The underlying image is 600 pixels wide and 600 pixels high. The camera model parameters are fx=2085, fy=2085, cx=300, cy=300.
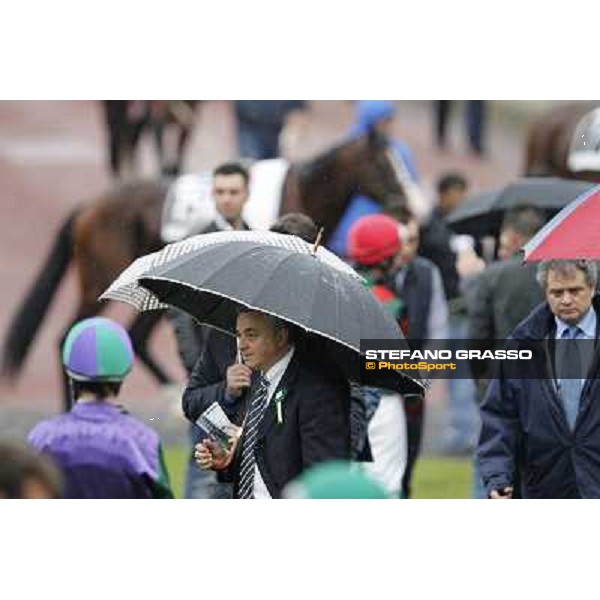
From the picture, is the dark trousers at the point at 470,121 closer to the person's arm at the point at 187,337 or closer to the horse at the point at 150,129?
the horse at the point at 150,129

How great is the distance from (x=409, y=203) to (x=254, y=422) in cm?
264

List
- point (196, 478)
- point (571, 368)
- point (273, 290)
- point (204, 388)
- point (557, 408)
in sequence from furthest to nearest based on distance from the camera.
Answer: point (196, 478) < point (571, 368) < point (557, 408) < point (204, 388) < point (273, 290)

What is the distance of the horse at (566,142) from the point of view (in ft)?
29.0

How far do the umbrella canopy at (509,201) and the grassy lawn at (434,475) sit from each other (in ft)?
3.56

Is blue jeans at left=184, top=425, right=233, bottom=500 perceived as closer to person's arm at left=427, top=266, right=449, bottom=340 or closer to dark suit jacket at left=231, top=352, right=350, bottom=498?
person's arm at left=427, top=266, right=449, bottom=340

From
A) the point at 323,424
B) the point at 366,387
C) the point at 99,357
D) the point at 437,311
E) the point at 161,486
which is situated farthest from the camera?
the point at 437,311

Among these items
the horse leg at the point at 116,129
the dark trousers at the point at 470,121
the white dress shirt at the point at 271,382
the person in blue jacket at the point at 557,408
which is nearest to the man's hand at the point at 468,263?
the dark trousers at the point at 470,121

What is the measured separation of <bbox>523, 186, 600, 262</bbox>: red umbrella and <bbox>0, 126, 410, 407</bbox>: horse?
1.55 metres

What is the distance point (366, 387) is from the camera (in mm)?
7250

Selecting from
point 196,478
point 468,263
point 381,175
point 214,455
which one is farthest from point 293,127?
point 214,455

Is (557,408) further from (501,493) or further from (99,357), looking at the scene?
(99,357)

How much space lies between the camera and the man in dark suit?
6824 millimetres

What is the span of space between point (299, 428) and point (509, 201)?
2553 millimetres

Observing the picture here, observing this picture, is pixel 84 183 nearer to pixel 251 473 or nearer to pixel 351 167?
pixel 351 167
